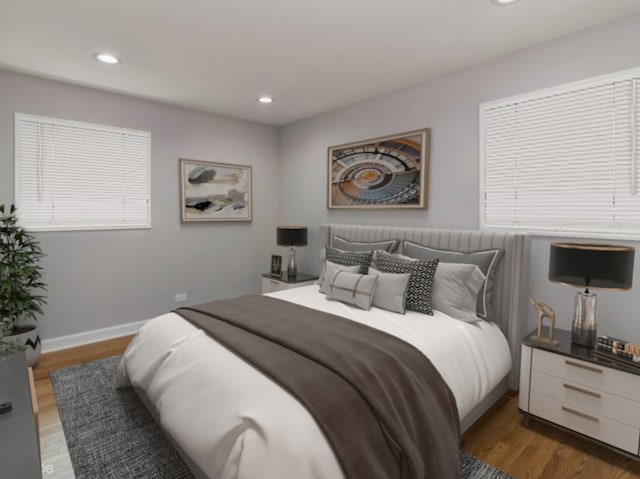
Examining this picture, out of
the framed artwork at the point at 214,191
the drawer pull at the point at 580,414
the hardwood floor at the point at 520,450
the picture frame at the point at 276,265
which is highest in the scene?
the framed artwork at the point at 214,191

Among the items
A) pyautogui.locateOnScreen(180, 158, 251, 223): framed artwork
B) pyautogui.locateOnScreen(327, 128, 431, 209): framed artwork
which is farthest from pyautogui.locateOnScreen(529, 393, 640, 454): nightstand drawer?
pyautogui.locateOnScreen(180, 158, 251, 223): framed artwork

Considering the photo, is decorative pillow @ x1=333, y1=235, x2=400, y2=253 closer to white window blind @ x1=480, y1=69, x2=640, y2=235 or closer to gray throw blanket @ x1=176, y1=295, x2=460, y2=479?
white window blind @ x1=480, y1=69, x2=640, y2=235

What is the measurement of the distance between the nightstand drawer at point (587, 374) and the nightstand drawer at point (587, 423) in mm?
167

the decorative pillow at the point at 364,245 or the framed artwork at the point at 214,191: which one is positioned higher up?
the framed artwork at the point at 214,191

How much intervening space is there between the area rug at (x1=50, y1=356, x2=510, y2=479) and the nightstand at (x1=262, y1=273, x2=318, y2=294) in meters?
1.90

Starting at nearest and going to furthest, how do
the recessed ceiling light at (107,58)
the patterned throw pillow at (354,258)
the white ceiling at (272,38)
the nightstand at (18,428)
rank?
the nightstand at (18,428) < the white ceiling at (272,38) < the recessed ceiling light at (107,58) < the patterned throw pillow at (354,258)

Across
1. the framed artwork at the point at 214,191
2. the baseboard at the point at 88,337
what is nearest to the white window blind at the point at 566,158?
the framed artwork at the point at 214,191

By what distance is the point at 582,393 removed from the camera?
1997mm

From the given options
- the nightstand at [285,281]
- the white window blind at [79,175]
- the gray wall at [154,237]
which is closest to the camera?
the white window blind at [79,175]

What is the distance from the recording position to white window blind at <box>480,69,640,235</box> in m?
2.21

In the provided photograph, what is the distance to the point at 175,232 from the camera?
4039 mm

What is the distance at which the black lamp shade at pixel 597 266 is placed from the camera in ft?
6.29

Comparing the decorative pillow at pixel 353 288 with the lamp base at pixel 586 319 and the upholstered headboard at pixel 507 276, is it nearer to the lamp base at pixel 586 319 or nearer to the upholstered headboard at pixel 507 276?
the upholstered headboard at pixel 507 276

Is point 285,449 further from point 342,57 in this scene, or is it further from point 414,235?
point 342,57
